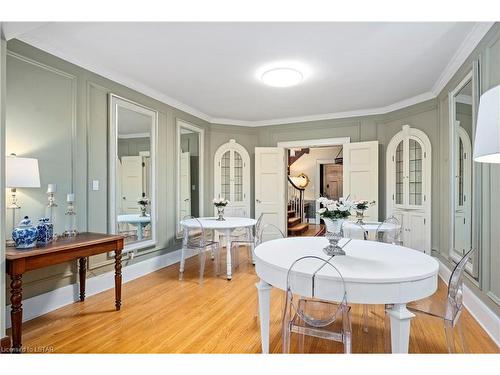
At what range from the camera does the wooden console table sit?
6.39ft

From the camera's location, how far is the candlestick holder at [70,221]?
8.86 feet

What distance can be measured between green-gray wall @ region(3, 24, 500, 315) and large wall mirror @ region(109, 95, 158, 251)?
11 cm

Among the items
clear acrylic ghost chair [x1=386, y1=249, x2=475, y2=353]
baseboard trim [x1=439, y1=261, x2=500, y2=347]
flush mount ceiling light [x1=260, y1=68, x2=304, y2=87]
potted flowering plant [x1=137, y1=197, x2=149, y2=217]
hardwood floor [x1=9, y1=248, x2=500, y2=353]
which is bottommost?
hardwood floor [x1=9, y1=248, x2=500, y2=353]

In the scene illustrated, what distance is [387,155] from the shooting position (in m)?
4.67

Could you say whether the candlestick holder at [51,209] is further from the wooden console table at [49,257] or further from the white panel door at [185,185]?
the white panel door at [185,185]

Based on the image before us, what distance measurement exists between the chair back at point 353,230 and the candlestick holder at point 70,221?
9.87ft

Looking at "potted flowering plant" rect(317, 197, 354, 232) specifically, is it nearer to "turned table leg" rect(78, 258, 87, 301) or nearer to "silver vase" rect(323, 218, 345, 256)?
"silver vase" rect(323, 218, 345, 256)

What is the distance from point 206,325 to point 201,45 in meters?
2.52

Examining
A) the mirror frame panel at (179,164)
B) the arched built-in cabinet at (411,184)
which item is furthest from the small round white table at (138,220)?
→ the arched built-in cabinet at (411,184)

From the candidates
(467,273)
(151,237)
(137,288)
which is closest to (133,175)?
(151,237)

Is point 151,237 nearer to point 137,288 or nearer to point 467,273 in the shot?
point 137,288

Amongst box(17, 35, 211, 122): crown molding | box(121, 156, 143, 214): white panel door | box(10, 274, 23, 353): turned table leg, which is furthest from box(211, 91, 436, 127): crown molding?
box(10, 274, 23, 353): turned table leg

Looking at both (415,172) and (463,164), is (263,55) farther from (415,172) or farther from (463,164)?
(415,172)

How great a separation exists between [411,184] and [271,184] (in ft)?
7.89
